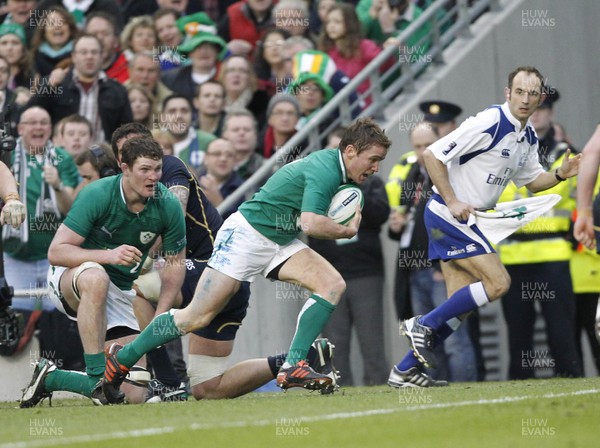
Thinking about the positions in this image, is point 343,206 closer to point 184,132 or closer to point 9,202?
point 9,202

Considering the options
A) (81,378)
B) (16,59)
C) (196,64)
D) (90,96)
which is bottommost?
(81,378)

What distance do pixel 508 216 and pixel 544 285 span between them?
2163 millimetres

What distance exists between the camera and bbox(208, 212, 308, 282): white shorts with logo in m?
9.65

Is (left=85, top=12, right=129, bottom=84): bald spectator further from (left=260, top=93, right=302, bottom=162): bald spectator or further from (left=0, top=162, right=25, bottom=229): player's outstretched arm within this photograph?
(left=0, top=162, right=25, bottom=229): player's outstretched arm

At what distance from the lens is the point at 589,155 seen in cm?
822

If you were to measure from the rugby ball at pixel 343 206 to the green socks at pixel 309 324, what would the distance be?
1.77ft

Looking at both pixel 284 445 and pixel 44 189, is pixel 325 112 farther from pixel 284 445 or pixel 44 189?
pixel 284 445

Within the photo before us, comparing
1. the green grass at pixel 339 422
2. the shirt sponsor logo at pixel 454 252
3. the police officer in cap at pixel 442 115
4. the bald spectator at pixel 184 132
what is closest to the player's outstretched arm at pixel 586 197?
the green grass at pixel 339 422

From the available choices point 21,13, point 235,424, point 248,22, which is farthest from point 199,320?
point 21,13

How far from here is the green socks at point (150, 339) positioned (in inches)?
373

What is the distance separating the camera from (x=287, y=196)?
9.71 meters

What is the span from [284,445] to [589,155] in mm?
2605

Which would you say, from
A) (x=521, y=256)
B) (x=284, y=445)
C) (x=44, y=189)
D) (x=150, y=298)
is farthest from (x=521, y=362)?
(x=284, y=445)

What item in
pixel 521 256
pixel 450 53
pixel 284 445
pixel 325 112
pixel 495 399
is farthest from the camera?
pixel 450 53
